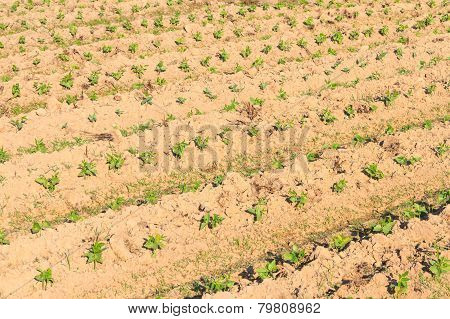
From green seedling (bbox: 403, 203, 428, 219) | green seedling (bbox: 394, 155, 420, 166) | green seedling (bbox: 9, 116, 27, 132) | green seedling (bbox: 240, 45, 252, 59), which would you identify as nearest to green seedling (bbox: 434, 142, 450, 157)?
green seedling (bbox: 394, 155, 420, 166)

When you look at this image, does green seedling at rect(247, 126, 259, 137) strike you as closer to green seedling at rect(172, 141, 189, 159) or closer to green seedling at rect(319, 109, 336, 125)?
green seedling at rect(172, 141, 189, 159)

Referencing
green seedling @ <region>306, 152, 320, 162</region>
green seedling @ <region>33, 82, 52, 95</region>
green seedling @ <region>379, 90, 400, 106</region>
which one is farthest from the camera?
green seedling @ <region>33, 82, 52, 95</region>

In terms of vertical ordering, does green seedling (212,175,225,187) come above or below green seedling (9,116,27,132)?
below

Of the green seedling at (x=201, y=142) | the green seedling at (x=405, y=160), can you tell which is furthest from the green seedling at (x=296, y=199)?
the green seedling at (x=201, y=142)

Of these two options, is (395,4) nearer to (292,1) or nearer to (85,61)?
(292,1)

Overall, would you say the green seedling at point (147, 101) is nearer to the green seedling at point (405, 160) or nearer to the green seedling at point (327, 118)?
the green seedling at point (327, 118)

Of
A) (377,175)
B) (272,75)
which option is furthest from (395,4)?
(377,175)

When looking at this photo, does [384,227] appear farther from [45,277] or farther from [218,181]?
[45,277]
